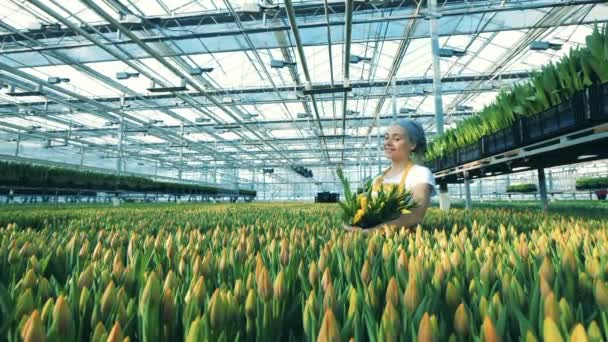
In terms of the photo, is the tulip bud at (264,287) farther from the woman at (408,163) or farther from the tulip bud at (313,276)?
the woman at (408,163)

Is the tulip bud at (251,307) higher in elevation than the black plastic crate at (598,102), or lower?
lower

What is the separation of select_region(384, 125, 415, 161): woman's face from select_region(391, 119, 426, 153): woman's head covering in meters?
0.03

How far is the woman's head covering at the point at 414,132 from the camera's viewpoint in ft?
8.10

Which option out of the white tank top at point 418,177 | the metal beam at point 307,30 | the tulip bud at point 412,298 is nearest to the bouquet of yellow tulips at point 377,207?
the white tank top at point 418,177

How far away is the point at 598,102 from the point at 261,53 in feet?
37.9

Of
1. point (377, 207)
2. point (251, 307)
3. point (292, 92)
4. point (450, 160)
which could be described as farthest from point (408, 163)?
point (292, 92)

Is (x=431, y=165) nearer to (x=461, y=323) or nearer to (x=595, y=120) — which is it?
(x=595, y=120)

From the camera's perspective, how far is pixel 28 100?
17359 mm

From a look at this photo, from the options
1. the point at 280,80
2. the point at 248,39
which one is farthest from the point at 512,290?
the point at 280,80

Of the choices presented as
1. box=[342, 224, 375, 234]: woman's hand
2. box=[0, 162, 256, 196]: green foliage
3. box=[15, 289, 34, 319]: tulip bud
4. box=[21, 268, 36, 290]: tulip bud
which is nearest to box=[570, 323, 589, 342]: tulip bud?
box=[15, 289, 34, 319]: tulip bud

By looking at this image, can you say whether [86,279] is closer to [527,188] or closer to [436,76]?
[436,76]

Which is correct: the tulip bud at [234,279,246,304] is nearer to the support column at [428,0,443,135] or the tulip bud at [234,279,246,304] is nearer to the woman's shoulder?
the woman's shoulder

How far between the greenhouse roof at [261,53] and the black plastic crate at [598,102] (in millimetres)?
6228

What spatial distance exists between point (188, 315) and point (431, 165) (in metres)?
5.74
